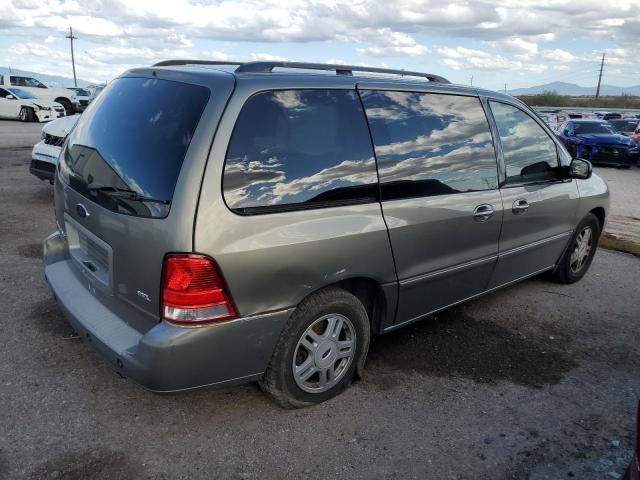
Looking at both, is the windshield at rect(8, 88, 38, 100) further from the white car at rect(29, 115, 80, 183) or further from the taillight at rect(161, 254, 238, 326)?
the taillight at rect(161, 254, 238, 326)

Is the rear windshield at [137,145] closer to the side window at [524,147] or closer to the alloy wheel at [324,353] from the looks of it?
the alloy wheel at [324,353]

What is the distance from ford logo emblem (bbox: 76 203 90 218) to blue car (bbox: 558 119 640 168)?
16.0 meters

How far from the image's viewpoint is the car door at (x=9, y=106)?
23141 mm

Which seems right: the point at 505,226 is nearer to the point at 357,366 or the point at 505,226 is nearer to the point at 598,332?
the point at 598,332

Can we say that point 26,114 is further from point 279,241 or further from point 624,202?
point 279,241

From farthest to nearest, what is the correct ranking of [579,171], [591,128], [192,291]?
[591,128] < [579,171] < [192,291]

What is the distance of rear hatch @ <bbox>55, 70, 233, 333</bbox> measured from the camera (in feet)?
7.99

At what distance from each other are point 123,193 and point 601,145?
16697 mm

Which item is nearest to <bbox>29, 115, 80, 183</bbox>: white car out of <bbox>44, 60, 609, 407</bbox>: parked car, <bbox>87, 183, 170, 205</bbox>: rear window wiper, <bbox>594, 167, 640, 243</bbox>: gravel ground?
<bbox>44, 60, 609, 407</bbox>: parked car

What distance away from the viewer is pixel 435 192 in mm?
3396

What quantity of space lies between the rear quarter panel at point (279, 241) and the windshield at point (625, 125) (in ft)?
66.3

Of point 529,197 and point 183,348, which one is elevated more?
point 529,197

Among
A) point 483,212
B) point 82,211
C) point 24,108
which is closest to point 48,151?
point 82,211

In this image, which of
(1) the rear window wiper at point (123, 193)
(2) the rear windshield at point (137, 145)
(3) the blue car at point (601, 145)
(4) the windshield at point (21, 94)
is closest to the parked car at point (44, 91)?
(4) the windshield at point (21, 94)
